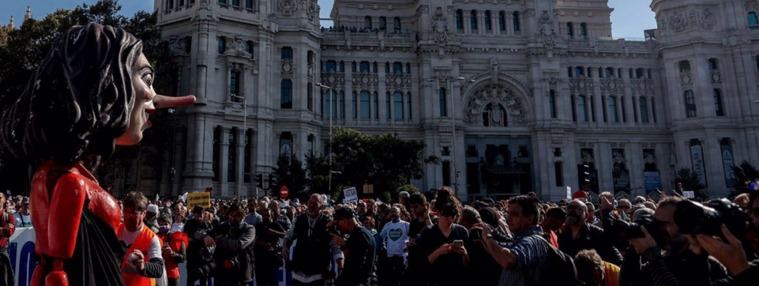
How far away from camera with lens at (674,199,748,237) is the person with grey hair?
454cm

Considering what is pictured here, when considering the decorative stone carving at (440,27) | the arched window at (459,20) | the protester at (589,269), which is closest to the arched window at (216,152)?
the decorative stone carving at (440,27)

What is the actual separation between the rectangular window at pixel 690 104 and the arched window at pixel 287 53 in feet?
124

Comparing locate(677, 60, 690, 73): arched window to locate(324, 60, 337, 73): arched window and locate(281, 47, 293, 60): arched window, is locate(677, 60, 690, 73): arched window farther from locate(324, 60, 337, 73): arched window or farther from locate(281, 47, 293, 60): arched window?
locate(281, 47, 293, 60): arched window

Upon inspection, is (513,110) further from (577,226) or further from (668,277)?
(668,277)

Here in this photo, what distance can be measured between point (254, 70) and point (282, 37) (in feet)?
13.9

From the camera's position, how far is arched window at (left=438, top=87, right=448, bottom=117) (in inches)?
1847

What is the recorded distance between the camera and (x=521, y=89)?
48.6 metres

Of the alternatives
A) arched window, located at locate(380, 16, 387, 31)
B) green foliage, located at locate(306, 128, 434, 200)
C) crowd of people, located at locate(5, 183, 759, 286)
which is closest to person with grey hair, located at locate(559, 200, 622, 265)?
crowd of people, located at locate(5, 183, 759, 286)

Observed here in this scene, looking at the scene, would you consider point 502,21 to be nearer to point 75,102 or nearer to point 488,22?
point 488,22

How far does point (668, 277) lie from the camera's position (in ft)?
12.0

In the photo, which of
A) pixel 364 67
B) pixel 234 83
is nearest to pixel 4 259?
pixel 234 83

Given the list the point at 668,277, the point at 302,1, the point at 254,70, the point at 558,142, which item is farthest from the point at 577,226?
the point at 558,142

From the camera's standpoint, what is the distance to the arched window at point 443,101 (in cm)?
4691

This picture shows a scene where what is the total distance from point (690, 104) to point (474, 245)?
51040 millimetres
